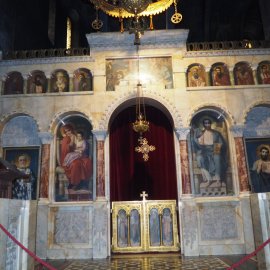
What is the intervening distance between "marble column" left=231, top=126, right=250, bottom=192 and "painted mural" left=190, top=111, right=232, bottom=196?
26cm

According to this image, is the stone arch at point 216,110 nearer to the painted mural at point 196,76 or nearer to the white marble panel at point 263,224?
the painted mural at point 196,76

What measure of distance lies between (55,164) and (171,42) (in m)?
4.77

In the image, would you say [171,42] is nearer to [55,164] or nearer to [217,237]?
[55,164]

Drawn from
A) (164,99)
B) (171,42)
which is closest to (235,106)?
(164,99)

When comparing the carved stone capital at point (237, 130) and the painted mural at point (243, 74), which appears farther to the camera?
the painted mural at point (243, 74)

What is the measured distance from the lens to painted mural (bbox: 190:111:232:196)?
26.1 ft

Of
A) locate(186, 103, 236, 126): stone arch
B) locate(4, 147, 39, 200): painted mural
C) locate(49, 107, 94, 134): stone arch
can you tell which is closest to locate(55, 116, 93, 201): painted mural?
locate(49, 107, 94, 134): stone arch

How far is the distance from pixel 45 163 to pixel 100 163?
149cm

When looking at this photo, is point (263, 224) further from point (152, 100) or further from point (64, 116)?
point (64, 116)

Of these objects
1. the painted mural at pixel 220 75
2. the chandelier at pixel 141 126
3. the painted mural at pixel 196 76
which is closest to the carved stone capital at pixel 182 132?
the chandelier at pixel 141 126

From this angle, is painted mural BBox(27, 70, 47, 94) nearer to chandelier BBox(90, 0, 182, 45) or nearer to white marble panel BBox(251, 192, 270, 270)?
chandelier BBox(90, 0, 182, 45)

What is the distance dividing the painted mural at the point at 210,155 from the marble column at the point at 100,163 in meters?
2.45

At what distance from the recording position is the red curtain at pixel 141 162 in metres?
8.94

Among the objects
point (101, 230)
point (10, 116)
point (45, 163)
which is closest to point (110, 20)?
point (10, 116)
